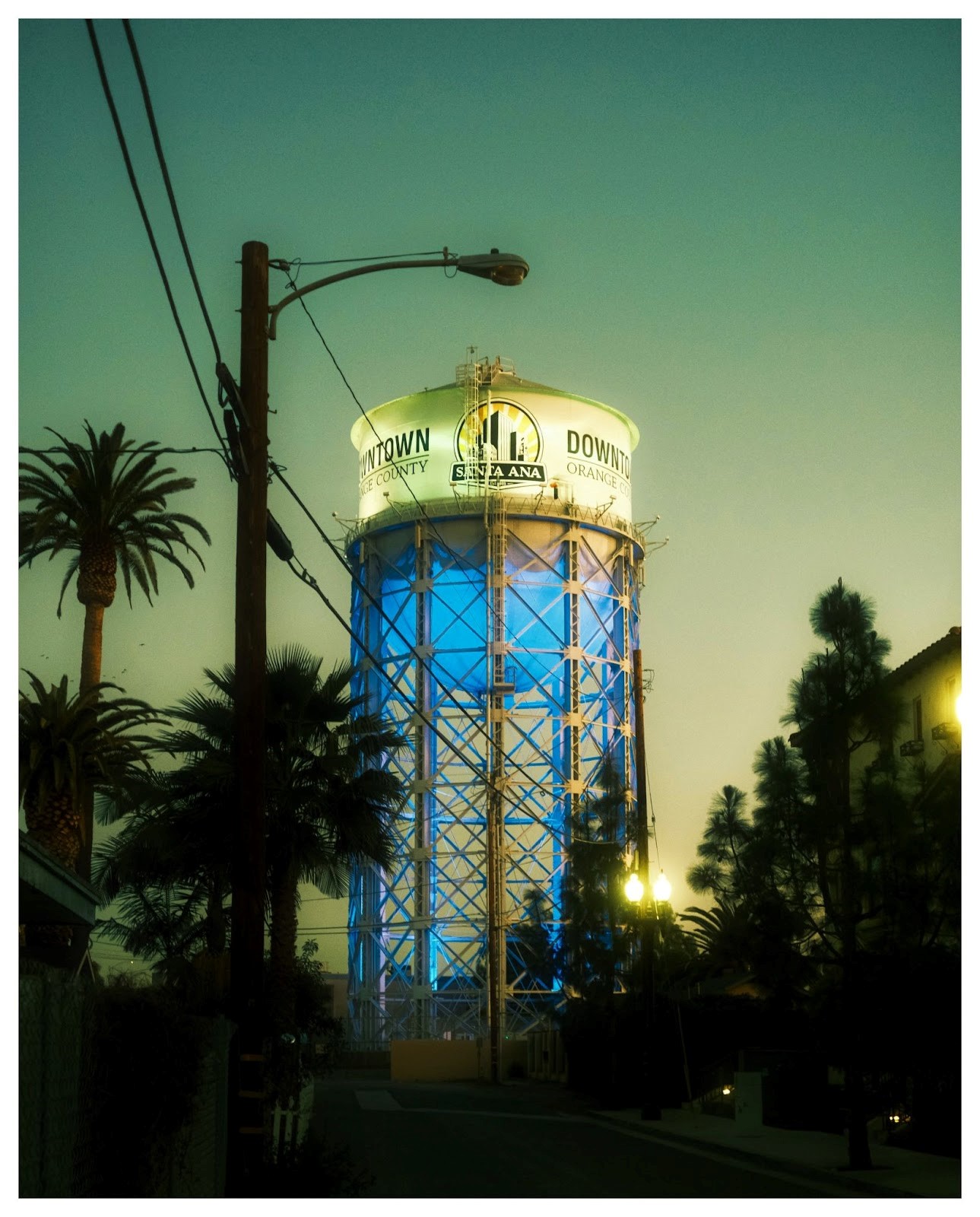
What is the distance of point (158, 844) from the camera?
25734 millimetres

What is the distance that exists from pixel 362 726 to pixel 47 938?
6985 mm

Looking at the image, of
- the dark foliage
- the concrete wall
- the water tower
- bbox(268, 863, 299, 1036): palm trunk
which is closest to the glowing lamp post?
the dark foliage

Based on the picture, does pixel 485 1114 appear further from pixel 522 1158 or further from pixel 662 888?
pixel 522 1158

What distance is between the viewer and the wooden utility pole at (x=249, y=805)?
1397cm

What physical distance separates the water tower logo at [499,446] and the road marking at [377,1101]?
24.0 meters

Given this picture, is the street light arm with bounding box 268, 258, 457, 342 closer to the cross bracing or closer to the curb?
the curb

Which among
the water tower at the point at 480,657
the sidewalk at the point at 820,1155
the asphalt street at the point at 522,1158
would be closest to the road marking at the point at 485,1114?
the asphalt street at the point at 522,1158

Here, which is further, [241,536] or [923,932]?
[923,932]

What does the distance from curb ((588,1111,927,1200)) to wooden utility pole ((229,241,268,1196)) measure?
7.77 meters

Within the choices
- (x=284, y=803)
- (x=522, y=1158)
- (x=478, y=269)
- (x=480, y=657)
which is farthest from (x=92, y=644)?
(x=480, y=657)

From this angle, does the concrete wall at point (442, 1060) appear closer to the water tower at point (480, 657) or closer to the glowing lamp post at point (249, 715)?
the water tower at point (480, 657)

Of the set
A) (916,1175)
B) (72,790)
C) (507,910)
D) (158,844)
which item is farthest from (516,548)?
(916,1175)

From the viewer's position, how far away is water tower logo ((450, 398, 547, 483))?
61750mm

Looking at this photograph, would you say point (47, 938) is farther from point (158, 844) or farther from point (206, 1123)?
point (206, 1123)
